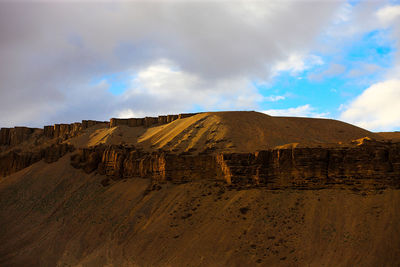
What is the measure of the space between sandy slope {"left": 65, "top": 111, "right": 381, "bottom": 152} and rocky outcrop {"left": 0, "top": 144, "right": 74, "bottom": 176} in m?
5.21

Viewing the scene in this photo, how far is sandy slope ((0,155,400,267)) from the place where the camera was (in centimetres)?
2534

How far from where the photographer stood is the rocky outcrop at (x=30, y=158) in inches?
2192

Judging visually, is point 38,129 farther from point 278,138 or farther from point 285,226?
point 285,226

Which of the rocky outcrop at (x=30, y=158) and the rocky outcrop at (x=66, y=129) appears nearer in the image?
the rocky outcrop at (x=30, y=158)

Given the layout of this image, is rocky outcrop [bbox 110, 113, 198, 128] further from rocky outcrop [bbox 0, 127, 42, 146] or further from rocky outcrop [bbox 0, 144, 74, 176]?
rocky outcrop [bbox 0, 127, 42, 146]

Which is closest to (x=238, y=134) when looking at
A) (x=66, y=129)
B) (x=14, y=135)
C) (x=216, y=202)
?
(x=216, y=202)

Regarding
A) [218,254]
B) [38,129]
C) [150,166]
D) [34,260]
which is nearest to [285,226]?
[218,254]

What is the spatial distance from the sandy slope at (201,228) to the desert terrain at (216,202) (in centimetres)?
11

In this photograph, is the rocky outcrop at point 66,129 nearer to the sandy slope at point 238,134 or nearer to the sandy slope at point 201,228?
the sandy slope at point 238,134

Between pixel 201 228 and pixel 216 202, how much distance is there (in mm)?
3348

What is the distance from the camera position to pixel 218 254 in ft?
90.0

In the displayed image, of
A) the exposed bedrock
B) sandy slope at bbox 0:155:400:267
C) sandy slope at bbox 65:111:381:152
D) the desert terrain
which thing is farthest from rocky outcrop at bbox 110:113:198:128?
the exposed bedrock

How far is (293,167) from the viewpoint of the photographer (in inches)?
1248

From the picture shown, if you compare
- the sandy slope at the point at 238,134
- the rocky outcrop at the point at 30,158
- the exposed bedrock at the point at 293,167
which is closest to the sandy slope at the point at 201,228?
the exposed bedrock at the point at 293,167
